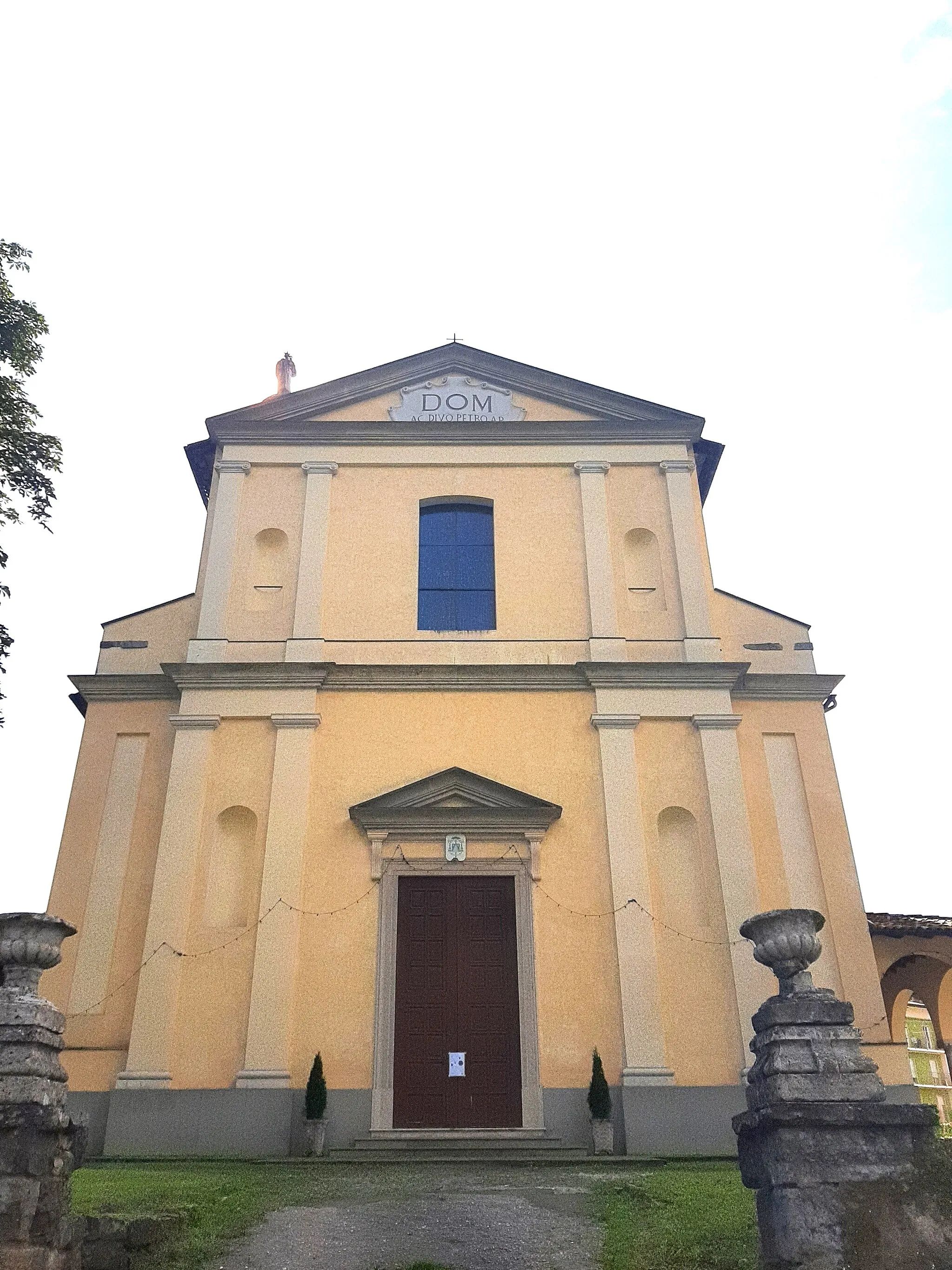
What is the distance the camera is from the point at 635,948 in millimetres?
12070

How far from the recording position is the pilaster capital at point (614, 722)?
1347 cm

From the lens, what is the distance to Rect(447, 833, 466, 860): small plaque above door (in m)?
12.6

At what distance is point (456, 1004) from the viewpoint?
11992 millimetres

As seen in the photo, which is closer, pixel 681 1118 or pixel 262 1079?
pixel 681 1118

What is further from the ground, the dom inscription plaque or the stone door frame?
the dom inscription plaque

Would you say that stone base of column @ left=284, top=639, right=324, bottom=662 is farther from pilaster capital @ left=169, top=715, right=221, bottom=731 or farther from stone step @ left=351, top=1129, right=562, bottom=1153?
stone step @ left=351, top=1129, right=562, bottom=1153

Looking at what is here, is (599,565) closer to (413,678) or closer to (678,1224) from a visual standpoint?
(413,678)

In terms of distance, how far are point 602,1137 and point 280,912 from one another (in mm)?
4398

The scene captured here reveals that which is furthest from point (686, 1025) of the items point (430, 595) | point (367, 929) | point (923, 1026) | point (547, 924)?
point (923, 1026)

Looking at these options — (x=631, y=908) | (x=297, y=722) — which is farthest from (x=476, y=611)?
(x=631, y=908)

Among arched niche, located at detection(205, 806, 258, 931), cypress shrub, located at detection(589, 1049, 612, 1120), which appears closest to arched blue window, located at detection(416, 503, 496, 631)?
arched niche, located at detection(205, 806, 258, 931)

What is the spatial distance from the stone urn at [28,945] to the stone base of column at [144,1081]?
5.64 metres

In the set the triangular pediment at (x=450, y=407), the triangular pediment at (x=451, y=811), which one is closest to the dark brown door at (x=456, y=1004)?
the triangular pediment at (x=451, y=811)

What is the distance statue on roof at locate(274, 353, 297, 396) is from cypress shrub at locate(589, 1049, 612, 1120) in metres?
13.0
